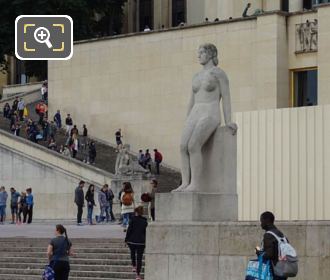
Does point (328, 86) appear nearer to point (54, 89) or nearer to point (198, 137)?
point (54, 89)

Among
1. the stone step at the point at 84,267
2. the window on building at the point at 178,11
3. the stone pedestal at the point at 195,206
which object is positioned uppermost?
the window on building at the point at 178,11

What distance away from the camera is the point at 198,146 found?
24688 mm

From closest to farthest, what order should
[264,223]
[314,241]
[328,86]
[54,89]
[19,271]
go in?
[264,223], [314,241], [19,271], [328,86], [54,89]

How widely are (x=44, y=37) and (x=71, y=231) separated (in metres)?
16.3

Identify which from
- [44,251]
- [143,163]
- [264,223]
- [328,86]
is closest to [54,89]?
[143,163]

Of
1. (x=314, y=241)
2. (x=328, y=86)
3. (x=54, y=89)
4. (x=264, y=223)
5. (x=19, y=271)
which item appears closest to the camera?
(x=264, y=223)

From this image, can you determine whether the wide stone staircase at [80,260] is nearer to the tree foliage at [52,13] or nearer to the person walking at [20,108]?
the person walking at [20,108]

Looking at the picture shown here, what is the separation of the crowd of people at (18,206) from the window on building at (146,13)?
96.9 feet

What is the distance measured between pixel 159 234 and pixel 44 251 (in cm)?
746

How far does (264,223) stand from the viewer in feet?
61.1

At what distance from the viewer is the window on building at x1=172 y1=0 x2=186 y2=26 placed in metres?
76.4

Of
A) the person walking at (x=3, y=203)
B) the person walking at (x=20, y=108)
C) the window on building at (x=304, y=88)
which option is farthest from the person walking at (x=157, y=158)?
the person walking at (x=20, y=108)

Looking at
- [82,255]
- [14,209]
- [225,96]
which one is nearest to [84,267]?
[82,255]

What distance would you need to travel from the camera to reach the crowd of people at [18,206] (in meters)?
47.4
